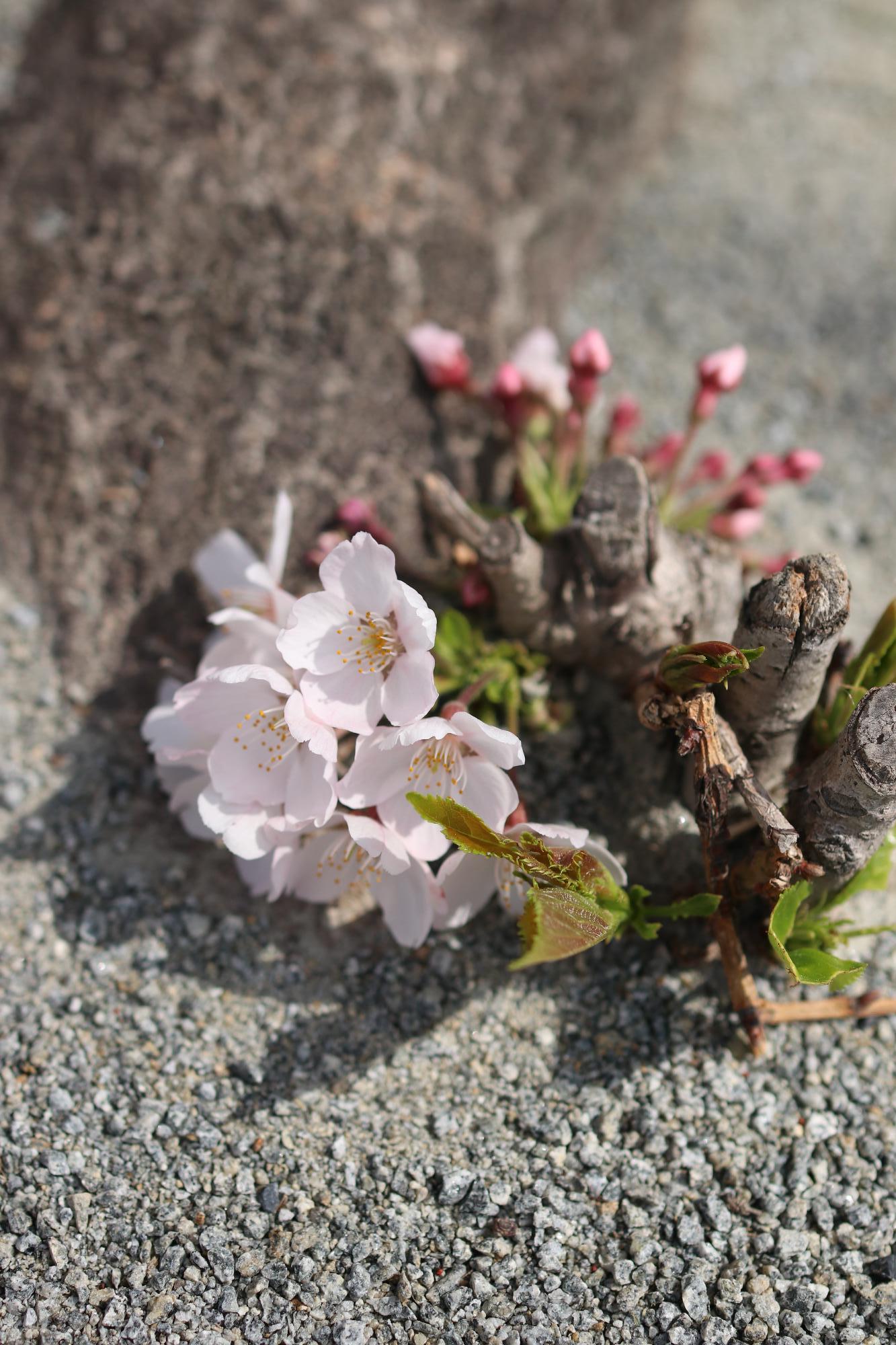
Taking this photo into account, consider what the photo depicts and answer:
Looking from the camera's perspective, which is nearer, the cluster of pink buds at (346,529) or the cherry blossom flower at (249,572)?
the cherry blossom flower at (249,572)

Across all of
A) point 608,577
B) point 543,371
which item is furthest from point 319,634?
point 543,371

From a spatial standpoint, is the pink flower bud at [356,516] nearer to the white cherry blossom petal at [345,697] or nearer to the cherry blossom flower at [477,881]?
the white cherry blossom petal at [345,697]

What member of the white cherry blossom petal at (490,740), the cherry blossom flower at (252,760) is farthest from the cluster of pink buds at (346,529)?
the white cherry blossom petal at (490,740)

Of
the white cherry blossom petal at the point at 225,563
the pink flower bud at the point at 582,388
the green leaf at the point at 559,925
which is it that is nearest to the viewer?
the green leaf at the point at 559,925

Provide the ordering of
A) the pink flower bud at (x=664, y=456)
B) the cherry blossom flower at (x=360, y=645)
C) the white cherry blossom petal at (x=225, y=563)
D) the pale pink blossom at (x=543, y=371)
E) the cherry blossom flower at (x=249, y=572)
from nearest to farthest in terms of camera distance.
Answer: the cherry blossom flower at (x=360, y=645) < the cherry blossom flower at (x=249, y=572) < the white cherry blossom petal at (x=225, y=563) < the pale pink blossom at (x=543, y=371) < the pink flower bud at (x=664, y=456)

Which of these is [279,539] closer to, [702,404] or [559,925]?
[559,925]

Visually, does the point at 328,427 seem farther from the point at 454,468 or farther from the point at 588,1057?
the point at 588,1057
